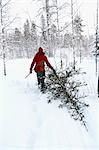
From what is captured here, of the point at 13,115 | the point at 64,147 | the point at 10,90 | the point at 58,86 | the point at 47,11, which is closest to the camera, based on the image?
the point at 64,147

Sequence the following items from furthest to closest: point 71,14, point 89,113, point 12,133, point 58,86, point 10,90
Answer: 1. point 71,14
2. point 10,90
3. point 58,86
4. point 89,113
5. point 12,133

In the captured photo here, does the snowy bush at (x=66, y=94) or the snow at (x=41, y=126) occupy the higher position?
the snowy bush at (x=66, y=94)

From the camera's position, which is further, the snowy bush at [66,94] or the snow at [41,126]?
the snowy bush at [66,94]

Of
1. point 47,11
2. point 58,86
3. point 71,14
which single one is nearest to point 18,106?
point 58,86

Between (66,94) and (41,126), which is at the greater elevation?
(66,94)

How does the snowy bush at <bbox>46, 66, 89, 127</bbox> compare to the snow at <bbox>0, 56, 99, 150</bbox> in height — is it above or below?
above

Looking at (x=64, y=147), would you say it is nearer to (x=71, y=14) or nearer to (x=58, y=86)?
(x=58, y=86)

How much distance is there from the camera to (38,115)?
779 cm

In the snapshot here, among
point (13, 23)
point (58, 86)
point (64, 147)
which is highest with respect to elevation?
point (13, 23)

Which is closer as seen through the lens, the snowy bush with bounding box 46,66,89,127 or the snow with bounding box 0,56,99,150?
the snow with bounding box 0,56,99,150

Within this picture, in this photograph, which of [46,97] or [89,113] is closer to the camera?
[89,113]

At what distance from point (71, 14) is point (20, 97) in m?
21.8

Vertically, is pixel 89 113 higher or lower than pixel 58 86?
lower

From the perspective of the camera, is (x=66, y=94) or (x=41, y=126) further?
(x=66, y=94)
